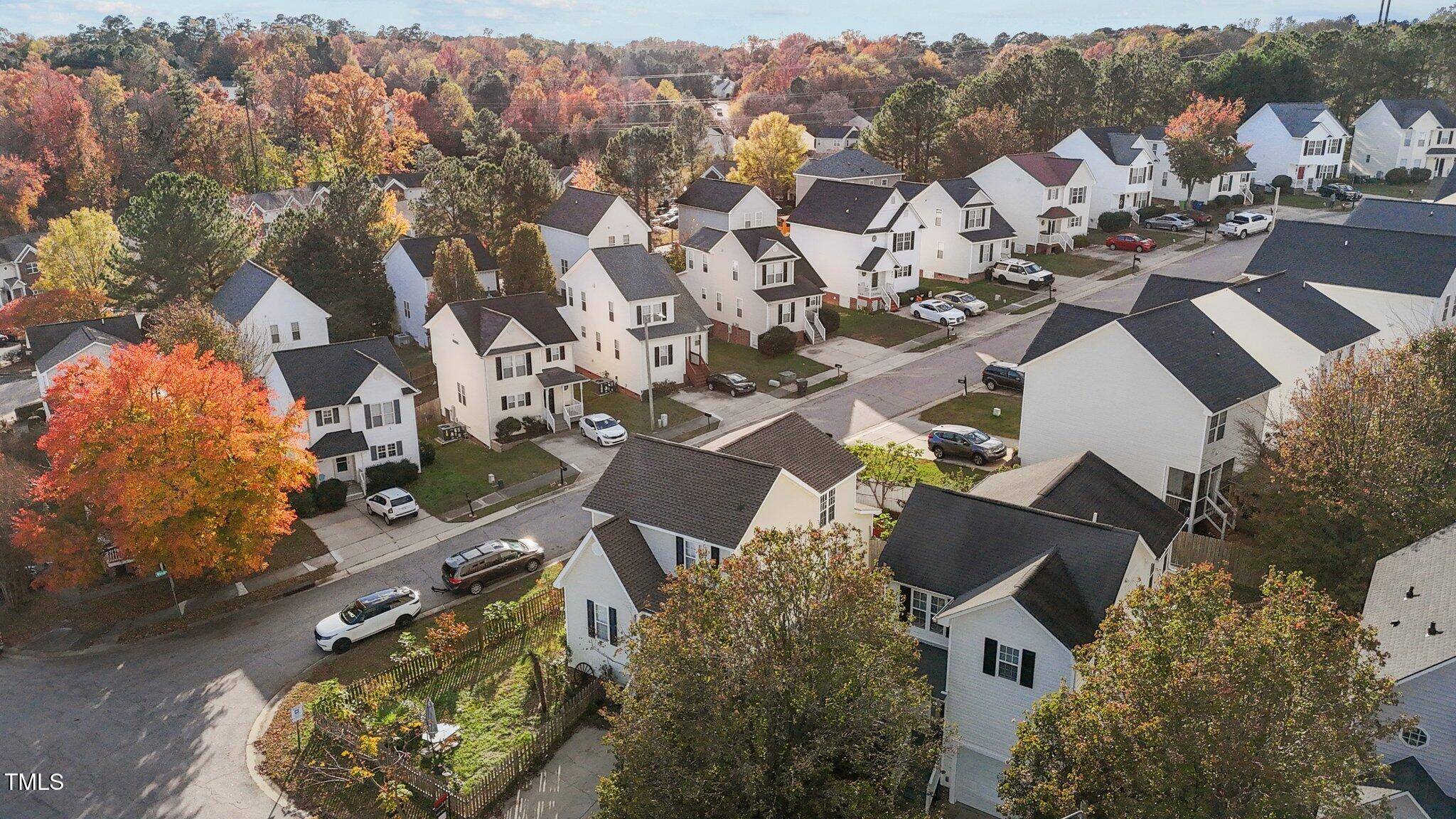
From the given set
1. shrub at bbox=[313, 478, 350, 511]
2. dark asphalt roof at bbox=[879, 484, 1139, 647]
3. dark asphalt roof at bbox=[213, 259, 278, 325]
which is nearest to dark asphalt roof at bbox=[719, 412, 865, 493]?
dark asphalt roof at bbox=[879, 484, 1139, 647]

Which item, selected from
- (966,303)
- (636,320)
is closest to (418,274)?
(636,320)

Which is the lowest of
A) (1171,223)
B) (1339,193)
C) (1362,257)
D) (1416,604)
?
(1416,604)

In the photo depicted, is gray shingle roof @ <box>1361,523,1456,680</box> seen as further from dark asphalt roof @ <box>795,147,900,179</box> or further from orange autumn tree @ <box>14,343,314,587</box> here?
dark asphalt roof @ <box>795,147,900,179</box>

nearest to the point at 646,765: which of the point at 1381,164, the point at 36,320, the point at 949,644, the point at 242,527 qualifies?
the point at 949,644

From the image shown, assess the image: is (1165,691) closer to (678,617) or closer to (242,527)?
(678,617)

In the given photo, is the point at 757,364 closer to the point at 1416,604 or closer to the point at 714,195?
the point at 714,195

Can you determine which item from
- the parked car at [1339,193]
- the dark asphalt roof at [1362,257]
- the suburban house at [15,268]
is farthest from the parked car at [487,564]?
the parked car at [1339,193]
